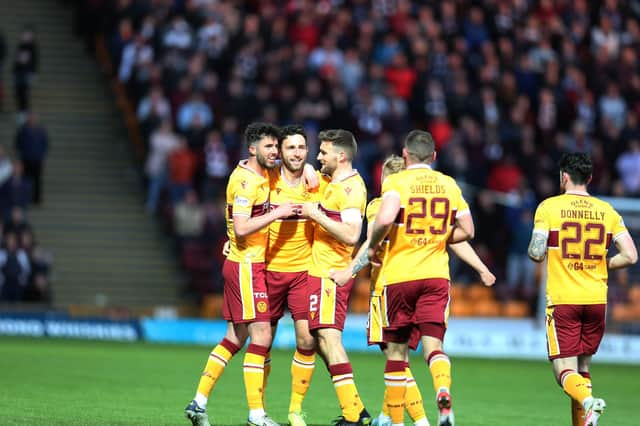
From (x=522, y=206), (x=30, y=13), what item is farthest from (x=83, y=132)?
(x=522, y=206)

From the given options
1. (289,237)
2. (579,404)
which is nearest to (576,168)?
(579,404)

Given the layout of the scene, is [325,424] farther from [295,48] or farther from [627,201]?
[295,48]

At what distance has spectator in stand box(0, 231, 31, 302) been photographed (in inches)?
890

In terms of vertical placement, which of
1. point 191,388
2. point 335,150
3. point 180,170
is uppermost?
point 335,150

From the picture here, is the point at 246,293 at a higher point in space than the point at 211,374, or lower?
higher

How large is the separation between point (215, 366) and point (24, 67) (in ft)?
54.7

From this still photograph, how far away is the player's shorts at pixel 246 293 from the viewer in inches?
437

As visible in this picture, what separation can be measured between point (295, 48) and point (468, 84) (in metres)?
3.87

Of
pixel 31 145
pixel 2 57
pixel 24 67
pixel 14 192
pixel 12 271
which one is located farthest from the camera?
pixel 2 57

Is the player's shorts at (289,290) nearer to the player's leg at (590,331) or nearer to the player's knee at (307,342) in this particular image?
the player's knee at (307,342)

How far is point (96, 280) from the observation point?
80.7ft

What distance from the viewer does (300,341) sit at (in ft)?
37.4

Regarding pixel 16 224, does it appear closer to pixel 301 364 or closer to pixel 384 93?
pixel 384 93

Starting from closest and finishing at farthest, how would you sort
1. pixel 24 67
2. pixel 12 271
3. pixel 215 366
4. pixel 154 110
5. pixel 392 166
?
1. pixel 215 366
2. pixel 392 166
3. pixel 12 271
4. pixel 154 110
5. pixel 24 67
